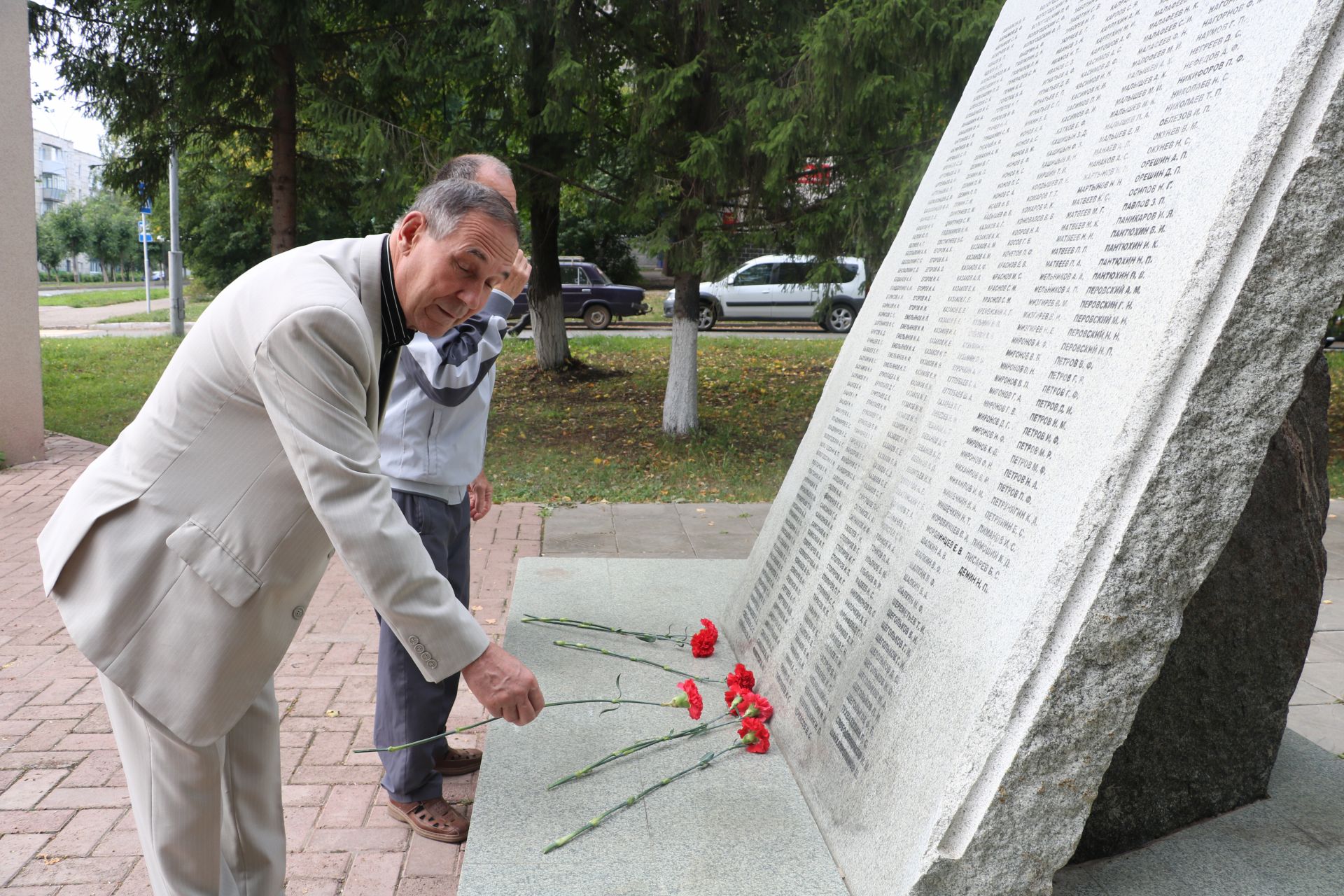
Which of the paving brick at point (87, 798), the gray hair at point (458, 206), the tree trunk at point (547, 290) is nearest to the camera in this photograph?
the gray hair at point (458, 206)

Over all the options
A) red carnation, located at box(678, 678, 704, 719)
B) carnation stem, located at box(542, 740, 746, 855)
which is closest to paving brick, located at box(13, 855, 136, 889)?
carnation stem, located at box(542, 740, 746, 855)

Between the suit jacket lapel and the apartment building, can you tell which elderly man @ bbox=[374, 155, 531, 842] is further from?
the apartment building

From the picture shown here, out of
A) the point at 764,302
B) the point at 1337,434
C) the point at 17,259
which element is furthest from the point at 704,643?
the point at 764,302

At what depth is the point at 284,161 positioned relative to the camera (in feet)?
35.8

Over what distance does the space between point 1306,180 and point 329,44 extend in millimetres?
10625

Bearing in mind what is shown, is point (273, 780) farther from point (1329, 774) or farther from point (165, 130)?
point (165, 130)

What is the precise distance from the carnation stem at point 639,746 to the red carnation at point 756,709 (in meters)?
0.06

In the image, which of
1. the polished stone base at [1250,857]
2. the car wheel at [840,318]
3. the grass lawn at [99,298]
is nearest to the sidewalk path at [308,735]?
the polished stone base at [1250,857]

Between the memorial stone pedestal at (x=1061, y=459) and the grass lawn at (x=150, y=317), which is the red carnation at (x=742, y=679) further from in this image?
the grass lawn at (x=150, y=317)

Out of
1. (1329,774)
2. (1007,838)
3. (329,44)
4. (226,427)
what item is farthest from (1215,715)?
(329,44)

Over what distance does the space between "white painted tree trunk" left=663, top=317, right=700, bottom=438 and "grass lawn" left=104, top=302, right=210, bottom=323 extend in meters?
20.0

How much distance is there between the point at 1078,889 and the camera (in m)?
2.43

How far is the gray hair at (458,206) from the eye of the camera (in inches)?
81.6

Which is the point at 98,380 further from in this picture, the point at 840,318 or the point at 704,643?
the point at 840,318
